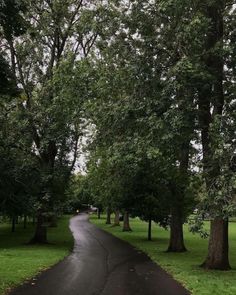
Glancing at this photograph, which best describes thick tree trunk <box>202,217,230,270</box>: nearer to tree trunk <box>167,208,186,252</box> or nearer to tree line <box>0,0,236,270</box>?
tree line <box>0,0,236,270</box>

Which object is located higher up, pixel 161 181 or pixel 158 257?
pixel 161 181

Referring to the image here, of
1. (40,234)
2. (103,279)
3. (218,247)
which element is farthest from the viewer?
(40,234)

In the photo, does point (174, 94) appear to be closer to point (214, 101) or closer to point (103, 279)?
point (214, 101)

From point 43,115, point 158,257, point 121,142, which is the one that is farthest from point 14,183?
point 43,115

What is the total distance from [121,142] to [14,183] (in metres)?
3.96

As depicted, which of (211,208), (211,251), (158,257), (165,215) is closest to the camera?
(211,208)

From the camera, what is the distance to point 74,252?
25.0 m

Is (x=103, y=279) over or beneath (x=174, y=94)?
beneath

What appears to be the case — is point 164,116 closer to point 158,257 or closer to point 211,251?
point 211,251

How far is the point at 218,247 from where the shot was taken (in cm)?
1841

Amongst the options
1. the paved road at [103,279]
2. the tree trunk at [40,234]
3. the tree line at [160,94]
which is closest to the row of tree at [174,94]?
the tree line at [160,94]

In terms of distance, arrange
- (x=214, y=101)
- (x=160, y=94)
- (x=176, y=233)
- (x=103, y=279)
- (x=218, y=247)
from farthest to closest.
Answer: (x=176, y=233) < (x=218, y=247) < (x=214, y=101) < (x=160, y=94) < (x=103, y=279)

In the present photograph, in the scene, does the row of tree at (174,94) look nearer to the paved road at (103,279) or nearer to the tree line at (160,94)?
the tree line at (160,94)

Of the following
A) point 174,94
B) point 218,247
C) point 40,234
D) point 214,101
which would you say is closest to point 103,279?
point 218,247
